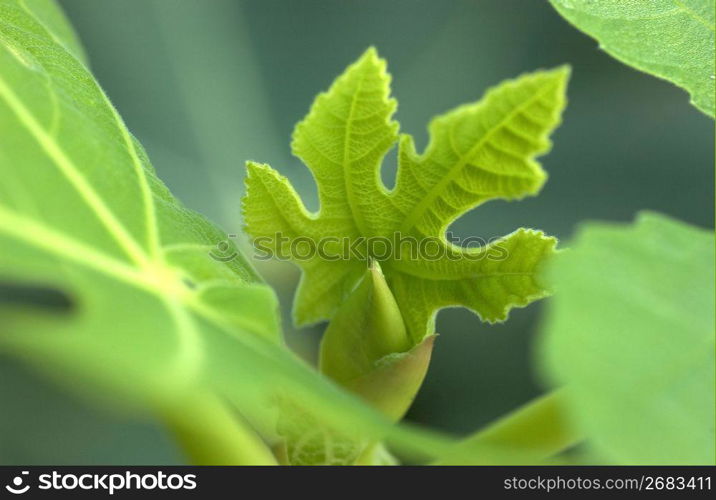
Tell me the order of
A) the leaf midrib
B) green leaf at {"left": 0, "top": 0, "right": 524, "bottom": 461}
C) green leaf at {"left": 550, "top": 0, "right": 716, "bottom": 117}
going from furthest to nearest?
green leaf at {"left": 550, "top": 0, "right": 716, "bottom": 117}, the leaf midrib, green leaf at {"left": 0, "top": 0, "right": 524, "bottom": 461}

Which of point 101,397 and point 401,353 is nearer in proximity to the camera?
point 101,397

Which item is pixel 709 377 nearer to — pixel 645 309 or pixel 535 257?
pixel 645 309

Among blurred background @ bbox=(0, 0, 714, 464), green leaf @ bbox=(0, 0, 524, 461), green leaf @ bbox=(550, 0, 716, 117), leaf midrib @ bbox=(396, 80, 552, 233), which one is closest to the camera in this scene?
green leaf @ bbox=(0, 0, 524, 461)

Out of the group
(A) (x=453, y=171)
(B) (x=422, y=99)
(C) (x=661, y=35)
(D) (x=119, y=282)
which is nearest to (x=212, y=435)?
(D) (x=119, y=282)

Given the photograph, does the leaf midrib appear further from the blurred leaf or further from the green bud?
the blurred leaf

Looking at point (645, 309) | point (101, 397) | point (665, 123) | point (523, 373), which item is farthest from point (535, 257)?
point (665, 123)
